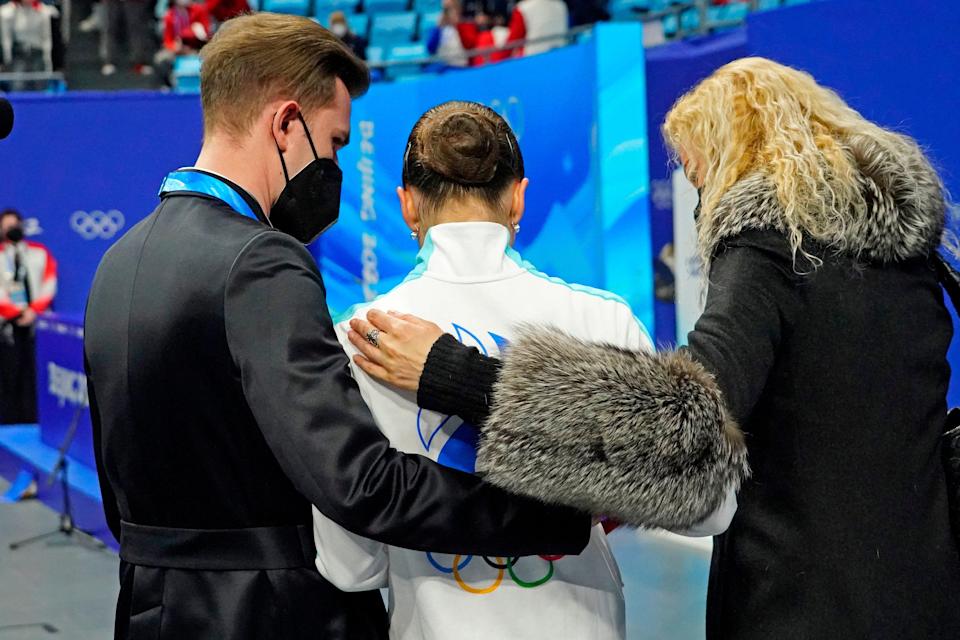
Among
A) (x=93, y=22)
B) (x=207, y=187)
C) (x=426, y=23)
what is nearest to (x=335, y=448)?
(x=207, y=187)

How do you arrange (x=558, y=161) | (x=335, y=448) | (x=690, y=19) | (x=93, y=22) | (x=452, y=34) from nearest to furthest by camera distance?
(x=335, y=448), (x=558, y=161), (x=690, y=19), (x=452, y=34), (x=93, y=22)

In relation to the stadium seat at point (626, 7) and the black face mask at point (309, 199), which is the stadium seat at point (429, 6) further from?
the black face mask at point (309, 199)

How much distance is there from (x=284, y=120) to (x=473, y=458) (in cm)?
56

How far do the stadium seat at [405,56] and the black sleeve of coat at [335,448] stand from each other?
1127 cm

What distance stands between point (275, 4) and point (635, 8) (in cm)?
508

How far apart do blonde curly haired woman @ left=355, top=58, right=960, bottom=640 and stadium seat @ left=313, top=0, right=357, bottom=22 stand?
43.7ft

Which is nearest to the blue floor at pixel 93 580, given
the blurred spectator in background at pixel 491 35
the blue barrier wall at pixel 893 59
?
the blue barrier wall at pixel 893 59

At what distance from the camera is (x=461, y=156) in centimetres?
159

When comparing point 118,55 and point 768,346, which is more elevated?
point 768,346

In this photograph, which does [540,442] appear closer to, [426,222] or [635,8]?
[426,222]

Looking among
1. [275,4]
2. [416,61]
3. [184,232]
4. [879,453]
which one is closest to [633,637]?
[879,453]

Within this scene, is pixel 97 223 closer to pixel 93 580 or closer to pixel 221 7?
pixel 221 7

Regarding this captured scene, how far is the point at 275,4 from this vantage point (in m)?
14.5

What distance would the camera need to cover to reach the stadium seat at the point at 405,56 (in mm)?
12539
